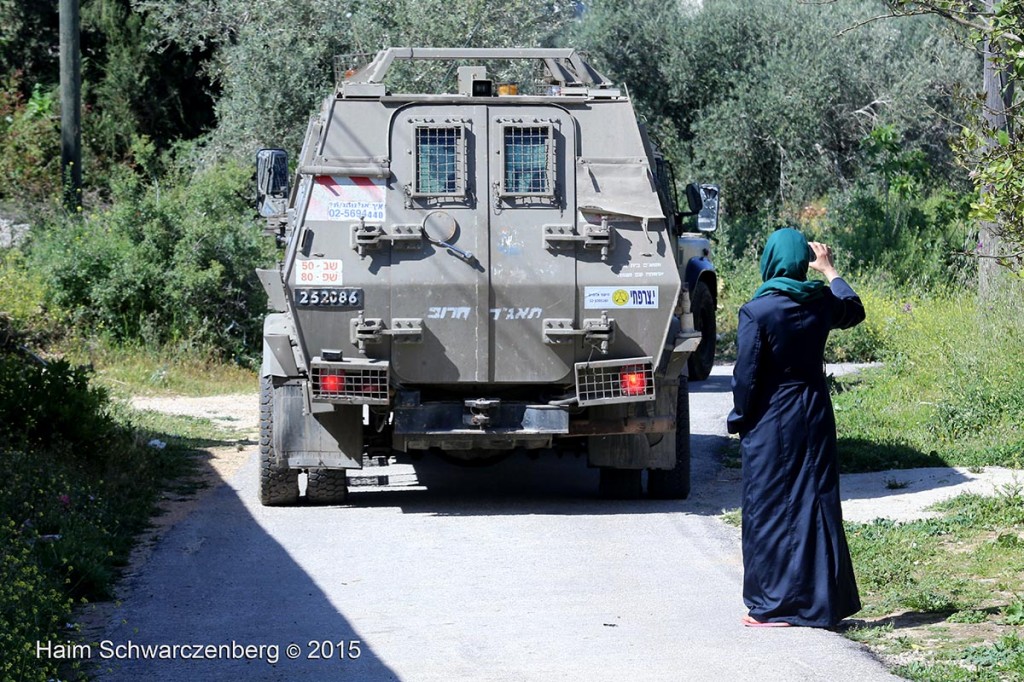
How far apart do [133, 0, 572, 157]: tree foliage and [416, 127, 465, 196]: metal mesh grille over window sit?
10021mm

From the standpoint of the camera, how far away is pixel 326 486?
32.2 feet

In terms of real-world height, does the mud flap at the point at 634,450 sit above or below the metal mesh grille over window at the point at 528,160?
below

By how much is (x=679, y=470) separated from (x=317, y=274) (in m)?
2.91

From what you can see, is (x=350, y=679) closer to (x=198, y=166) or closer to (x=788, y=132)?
(x=198, y=166)

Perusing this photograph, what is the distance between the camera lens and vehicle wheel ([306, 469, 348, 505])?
384 inches

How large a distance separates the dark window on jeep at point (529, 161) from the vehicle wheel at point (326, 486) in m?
2.31

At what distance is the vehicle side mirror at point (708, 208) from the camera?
38.3 ft

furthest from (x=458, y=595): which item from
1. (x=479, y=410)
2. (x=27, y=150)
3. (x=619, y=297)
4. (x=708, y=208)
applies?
(x=27, y=150)

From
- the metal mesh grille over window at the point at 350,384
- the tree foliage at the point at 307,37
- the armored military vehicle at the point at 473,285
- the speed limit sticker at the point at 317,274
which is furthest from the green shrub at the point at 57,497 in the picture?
the tree foliage at the point at 307,37

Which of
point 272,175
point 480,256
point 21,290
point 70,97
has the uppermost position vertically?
point 70,97

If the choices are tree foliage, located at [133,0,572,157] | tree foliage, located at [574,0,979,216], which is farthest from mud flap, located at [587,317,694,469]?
tree foliage, located at [574,0,979,216]

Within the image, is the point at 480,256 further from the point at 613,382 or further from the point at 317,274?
the point at 613,382

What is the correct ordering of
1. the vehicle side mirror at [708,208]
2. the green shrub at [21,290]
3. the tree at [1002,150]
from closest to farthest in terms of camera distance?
the tree at [1002,150], the vehicle side mirror at [708,208], the green shrub at [21,290]

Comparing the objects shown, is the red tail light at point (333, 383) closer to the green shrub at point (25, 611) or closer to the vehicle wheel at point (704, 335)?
the green shrub at point (25, 611)
